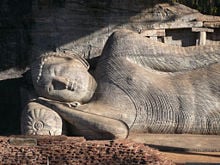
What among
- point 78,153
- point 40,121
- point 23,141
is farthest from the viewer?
point 40,121

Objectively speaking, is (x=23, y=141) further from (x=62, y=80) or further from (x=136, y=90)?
(x=136, y=90)

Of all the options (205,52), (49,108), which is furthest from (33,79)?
(205,52)

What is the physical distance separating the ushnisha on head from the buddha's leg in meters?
0.32

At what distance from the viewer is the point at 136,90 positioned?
843 centimetres

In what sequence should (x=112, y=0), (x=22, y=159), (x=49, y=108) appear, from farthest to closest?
(x=112, y=0), (x=49, y=108), (x=22, y=159)

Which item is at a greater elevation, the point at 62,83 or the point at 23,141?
the point at 62,83

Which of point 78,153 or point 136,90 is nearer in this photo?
point 78,153

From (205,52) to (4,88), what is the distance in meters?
3.26

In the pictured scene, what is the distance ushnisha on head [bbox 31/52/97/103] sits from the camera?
8.36m

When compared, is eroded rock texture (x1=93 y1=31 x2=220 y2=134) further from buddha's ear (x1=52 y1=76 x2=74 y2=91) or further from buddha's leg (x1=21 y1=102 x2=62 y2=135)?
buddha's leg (x1=21 y1=102 x2=62 y2=135)

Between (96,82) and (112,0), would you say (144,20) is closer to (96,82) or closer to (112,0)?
(112,0)

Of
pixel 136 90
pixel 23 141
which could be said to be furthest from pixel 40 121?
pixel 136 90

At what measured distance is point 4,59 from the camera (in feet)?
33.2

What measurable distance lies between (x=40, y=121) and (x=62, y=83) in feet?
2.08
